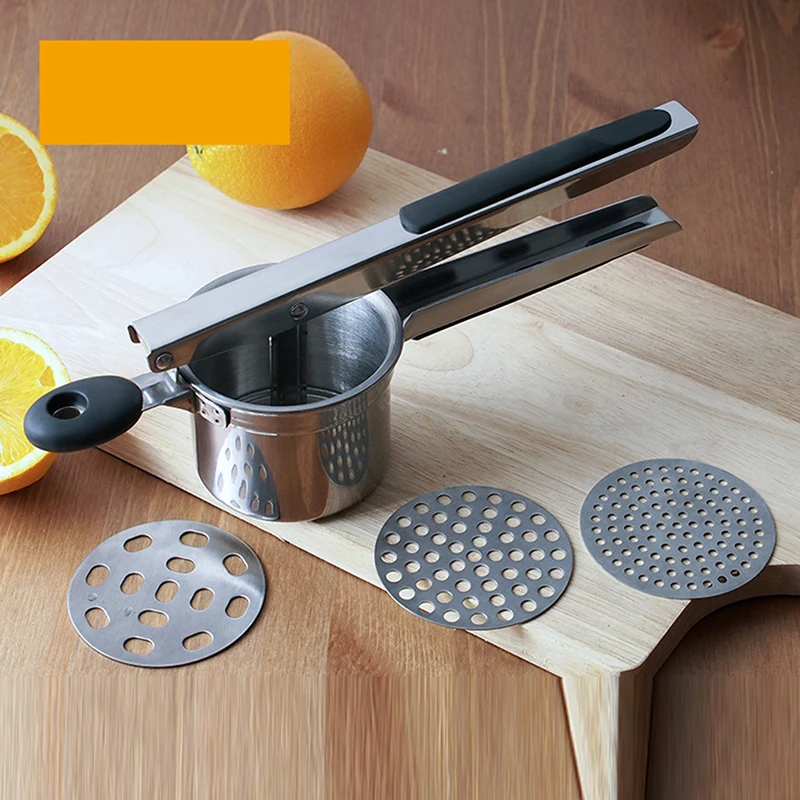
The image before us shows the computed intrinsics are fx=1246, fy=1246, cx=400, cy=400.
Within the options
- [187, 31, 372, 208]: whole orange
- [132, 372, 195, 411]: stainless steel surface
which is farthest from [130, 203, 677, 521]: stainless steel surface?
[187, 31, 372, 208]: whole orange

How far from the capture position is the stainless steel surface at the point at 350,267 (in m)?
0.71

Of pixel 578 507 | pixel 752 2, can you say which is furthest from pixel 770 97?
pixel 578 507

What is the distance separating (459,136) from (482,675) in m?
0.64

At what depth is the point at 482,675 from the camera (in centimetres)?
73

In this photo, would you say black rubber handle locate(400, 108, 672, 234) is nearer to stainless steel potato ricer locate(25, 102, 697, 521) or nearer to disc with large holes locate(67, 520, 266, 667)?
stainless steel potato ricer locate(25, 102, 697, 521)

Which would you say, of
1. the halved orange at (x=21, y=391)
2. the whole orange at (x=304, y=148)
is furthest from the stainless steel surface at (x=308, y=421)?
the whole orange at (x=304, y=148)

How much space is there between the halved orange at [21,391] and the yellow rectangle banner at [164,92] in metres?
0.25

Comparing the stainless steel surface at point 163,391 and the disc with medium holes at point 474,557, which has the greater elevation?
the stainless steel surface at point 163,391

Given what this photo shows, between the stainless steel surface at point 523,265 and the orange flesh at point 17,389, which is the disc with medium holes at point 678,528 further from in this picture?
the orange flesh at point 17,389

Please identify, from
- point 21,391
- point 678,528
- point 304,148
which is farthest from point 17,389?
point 678,528

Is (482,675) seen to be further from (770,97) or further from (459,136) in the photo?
(770,97)

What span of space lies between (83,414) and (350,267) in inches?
7.0

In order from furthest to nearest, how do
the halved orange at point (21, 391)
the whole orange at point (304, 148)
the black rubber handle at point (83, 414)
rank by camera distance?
the whole orange at point (304, 148) → the halved orange at point (21, 391) → the black rubber handle at point (83, 414)

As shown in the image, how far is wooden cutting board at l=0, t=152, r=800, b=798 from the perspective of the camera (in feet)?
2.40
